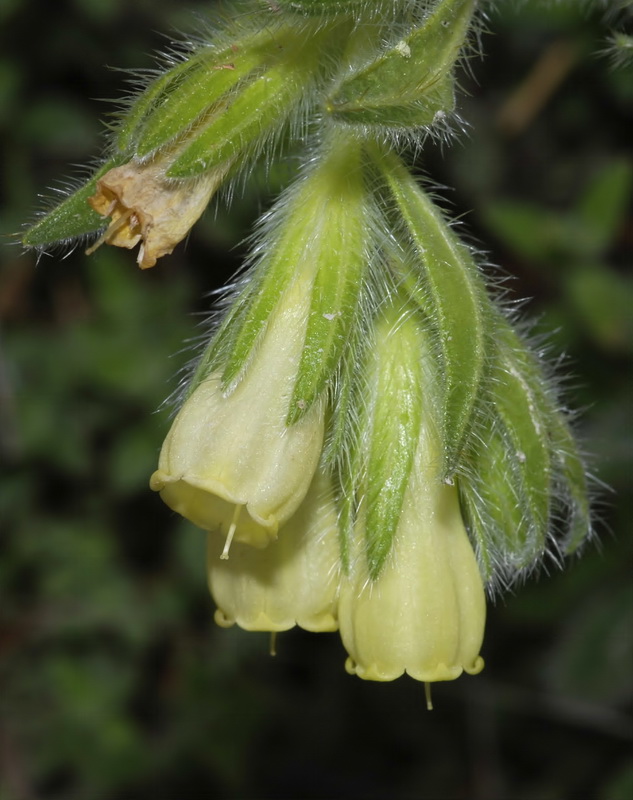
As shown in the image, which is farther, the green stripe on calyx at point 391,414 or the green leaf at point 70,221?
the green stripe on calyx at point 391,414

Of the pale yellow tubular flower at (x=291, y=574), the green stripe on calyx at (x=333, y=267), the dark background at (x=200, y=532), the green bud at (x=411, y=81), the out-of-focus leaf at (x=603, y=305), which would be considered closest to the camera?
the green bud at (x=411, y=81)

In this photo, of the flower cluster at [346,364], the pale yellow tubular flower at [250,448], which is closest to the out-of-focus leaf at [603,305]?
the flower cluster at [346,364]

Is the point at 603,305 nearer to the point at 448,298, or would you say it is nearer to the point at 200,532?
the point at 200,532

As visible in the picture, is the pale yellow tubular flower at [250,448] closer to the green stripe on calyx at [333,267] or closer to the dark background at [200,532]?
the green stripe on calyx at [333,267]

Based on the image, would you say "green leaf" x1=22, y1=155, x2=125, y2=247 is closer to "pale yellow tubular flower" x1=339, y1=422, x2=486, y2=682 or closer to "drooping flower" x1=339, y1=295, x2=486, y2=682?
"drooping flower" x1=339, y1=295, x2=486, y2=682

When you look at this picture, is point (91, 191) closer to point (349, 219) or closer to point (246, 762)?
point (349, 219)

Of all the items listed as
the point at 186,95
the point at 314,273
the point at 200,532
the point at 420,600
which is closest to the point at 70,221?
the point at 186,95
